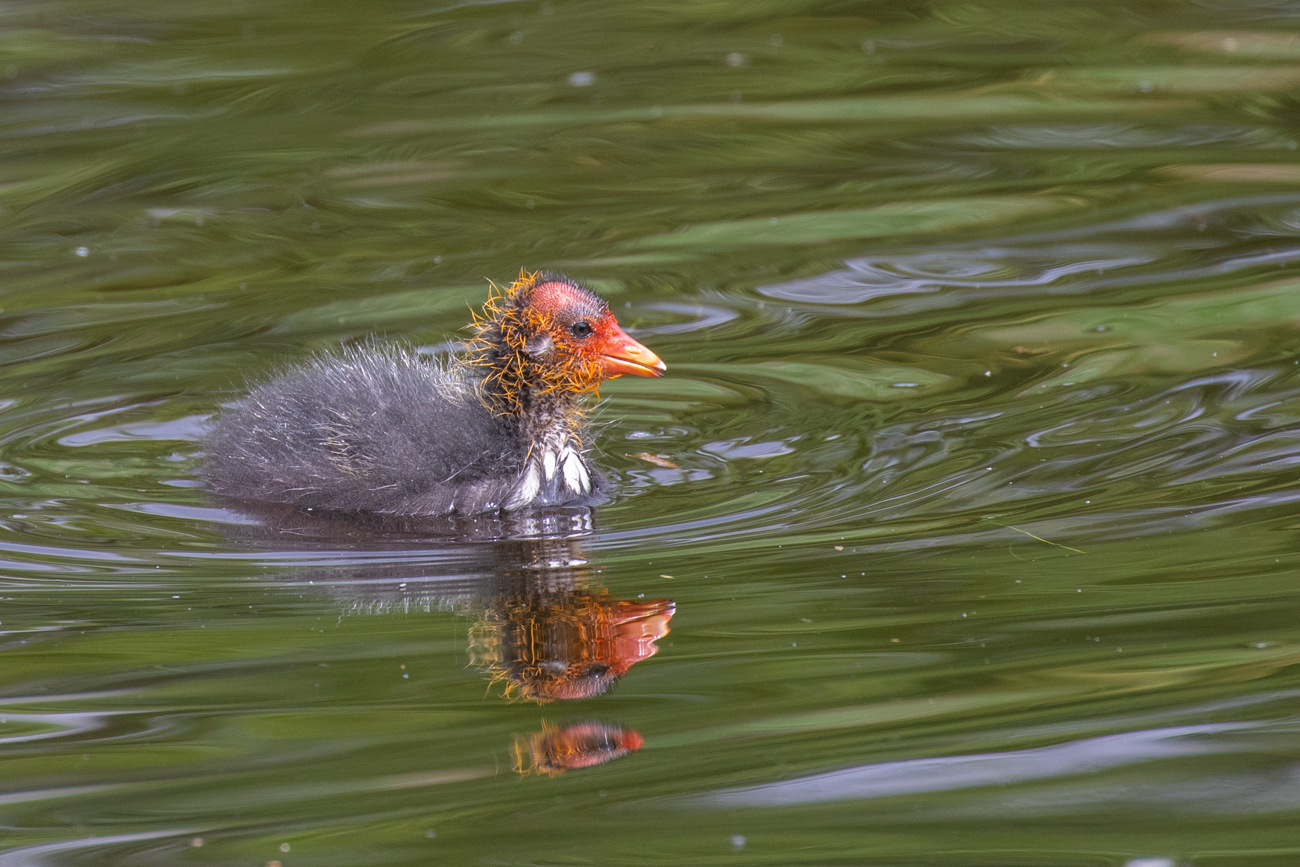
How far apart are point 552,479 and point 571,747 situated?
2.29m

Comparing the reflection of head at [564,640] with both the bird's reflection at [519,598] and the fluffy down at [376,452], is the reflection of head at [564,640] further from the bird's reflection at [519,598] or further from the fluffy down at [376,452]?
the fluffy down at [376,452]

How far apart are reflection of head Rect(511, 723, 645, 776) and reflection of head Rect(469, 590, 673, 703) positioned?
0.74ft

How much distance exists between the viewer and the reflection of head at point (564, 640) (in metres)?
4.51

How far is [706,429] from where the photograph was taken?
22.5 feet

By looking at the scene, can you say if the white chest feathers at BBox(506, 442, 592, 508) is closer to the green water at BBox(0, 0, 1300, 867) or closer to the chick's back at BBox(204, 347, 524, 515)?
the chick's back at BBox(204, 347, 524, 515)

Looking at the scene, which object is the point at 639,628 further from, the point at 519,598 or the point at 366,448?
the point at 366,448

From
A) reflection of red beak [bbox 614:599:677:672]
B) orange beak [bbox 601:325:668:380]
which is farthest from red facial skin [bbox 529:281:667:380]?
reflection of red beak [bbox 614:599:677:672]

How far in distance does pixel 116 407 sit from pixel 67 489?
0.98 metres

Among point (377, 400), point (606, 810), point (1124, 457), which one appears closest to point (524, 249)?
point (377, 400)

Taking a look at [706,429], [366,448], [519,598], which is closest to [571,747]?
[519,598]

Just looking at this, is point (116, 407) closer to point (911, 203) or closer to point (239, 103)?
point (239, 103)

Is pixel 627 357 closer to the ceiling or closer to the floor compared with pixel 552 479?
closer to the ceiling

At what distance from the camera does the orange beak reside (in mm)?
6402

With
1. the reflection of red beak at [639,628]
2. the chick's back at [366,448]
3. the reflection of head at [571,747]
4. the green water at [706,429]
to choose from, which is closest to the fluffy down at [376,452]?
the chick's back at [366,448]
